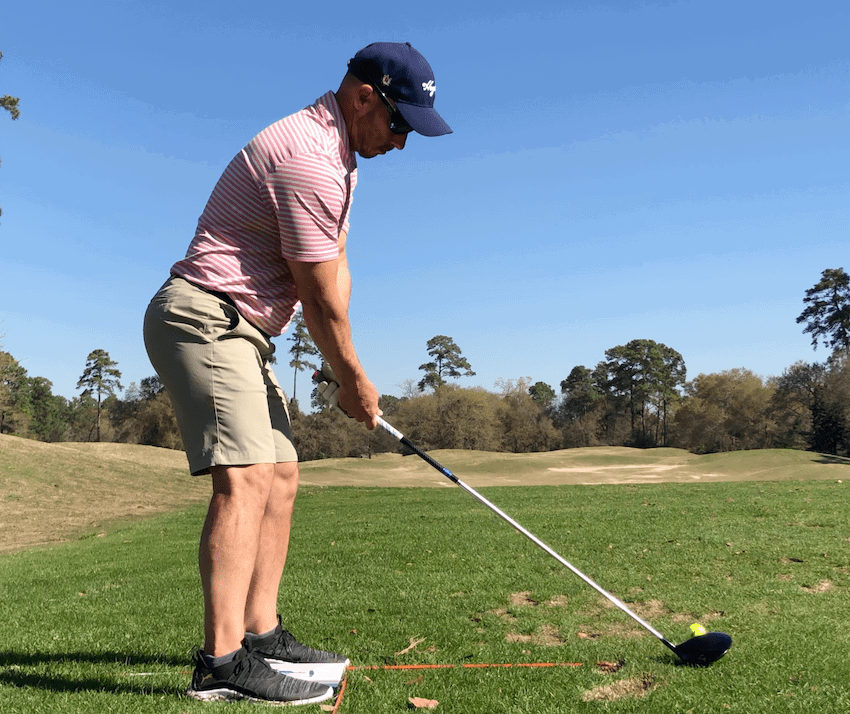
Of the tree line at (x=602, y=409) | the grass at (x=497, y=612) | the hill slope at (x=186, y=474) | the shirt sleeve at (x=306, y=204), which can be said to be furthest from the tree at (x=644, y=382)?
the shirt sleeve at (x=306, y=204)

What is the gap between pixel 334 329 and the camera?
2.85 m

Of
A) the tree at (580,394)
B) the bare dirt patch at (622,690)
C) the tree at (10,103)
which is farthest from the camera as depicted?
the tree at (580,394)

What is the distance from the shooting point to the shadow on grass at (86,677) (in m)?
2.97

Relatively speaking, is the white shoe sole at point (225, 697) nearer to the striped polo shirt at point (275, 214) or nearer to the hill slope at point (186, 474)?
the striped polo shirt at point (275, 214)

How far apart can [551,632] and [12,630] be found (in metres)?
3.28

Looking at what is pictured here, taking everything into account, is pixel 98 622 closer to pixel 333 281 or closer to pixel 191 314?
pixel 191 314

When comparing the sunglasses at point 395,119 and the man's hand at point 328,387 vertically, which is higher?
the sunglasses at point 395,119

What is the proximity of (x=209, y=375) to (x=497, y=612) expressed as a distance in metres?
2.67

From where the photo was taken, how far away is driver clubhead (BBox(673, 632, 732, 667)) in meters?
3.28

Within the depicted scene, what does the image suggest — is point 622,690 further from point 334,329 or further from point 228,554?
point 334,329

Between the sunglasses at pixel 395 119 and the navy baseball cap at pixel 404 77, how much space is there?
2 centimetres

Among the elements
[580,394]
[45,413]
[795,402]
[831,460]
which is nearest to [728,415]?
[795,402]

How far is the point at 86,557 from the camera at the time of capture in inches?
350

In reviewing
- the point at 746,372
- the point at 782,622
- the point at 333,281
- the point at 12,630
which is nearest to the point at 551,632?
the point at 782,622
